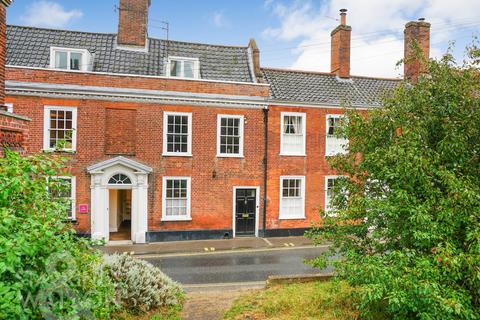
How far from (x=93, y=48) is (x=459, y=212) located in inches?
774

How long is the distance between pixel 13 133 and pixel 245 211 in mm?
13656

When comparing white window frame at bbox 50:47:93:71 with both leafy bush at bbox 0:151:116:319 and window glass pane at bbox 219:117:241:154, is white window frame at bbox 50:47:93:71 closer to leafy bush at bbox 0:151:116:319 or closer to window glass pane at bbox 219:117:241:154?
window glass pane at bbox 219:117:241:154

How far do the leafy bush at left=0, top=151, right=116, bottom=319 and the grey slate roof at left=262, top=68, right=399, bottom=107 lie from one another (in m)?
16.3

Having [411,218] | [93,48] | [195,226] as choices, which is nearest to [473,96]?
[411,218]

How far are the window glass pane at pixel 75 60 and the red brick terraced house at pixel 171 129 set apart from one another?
0.07 meters

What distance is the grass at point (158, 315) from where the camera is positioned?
7.74 m

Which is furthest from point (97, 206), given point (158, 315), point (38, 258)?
point (38, 258)

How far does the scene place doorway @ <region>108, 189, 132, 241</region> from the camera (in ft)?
63.9

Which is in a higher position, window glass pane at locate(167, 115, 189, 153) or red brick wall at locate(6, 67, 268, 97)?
red brick wall at locate(6, 67, 268, 97)

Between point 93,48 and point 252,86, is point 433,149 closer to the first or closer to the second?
point 252,86

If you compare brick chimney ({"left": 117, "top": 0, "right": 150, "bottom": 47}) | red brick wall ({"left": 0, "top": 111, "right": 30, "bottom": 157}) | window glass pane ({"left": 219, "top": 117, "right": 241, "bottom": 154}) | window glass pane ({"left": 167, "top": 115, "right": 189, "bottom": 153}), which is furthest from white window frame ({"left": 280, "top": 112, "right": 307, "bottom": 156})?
red brick wall ({"left": 0, "top": 111, "right": 30, "bottom": 157})

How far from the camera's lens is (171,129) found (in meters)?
18.7

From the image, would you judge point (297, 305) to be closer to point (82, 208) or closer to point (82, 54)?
point (82, 208)

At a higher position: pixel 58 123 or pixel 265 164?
pixel 58 123
